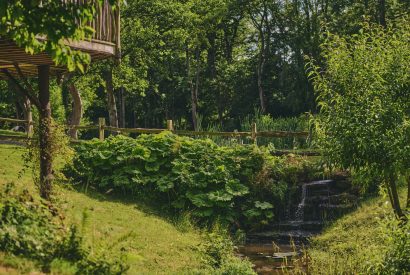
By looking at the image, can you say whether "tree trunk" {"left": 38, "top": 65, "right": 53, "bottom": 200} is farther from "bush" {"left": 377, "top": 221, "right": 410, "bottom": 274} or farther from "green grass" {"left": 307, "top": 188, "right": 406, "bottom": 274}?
"bush" {"left": 377, "top": 221, "right": 410, "bottom": 274}

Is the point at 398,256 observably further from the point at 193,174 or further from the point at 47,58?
the point at 193,174

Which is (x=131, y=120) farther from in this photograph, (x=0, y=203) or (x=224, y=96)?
(x=0, y=203)

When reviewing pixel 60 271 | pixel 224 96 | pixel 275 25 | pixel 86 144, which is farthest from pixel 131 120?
pixel 60 271

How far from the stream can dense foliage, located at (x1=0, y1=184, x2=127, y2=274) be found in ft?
29.5

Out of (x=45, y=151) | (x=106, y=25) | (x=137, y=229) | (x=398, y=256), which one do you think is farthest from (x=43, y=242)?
(x=137, y=229)

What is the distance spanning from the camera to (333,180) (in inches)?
792

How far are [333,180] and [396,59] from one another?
8.67 m

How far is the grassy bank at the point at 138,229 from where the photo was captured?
1284 cm

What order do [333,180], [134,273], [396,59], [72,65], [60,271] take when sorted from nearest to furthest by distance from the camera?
[60,271], [72,65], [134,273], [396,59], [333,180]

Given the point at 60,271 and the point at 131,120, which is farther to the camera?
the point at 131,120

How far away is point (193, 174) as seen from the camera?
19297 millimetres

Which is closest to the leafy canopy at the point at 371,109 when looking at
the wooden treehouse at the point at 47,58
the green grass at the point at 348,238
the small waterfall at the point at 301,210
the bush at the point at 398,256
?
the green grass at the point at 348,238

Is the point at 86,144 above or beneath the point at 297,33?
beneath

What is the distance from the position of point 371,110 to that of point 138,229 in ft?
23.5
